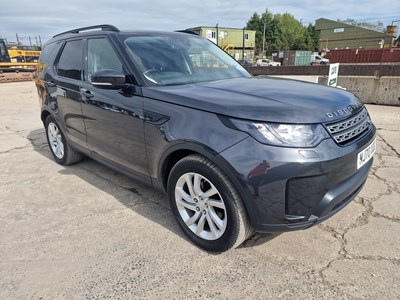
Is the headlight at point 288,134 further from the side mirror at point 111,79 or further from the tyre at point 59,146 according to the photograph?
the tyre at point 59,146

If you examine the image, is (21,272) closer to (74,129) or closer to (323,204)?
(74,129)

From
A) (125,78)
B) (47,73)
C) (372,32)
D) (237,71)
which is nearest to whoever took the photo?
(125,78)

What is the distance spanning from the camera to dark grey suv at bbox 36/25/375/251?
80.5 inches

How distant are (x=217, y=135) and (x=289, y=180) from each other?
0.57 metres

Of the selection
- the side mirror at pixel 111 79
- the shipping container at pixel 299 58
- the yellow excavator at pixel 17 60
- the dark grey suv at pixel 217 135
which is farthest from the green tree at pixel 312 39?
the side mirror at pixel 111 79

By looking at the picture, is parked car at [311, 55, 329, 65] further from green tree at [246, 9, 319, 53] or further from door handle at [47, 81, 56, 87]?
door handle at [47, 81, 56, 87]

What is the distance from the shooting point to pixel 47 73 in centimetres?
442

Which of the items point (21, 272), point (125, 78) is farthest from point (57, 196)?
point (125, 78)

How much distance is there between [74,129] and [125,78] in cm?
147

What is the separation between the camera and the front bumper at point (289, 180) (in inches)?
78.4

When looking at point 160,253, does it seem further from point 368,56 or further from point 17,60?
point 368,56

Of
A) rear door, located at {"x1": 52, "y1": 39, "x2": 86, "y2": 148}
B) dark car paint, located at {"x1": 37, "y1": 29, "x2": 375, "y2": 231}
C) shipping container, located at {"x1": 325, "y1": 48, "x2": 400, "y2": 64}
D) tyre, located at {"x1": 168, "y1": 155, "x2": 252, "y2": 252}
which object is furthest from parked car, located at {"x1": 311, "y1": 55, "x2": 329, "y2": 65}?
tyre, located at {"x1": 168, "y1": 155, "x2": 252, "y2": 252}

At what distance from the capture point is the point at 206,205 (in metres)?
2.44

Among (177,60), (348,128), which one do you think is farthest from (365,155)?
(177,60)
